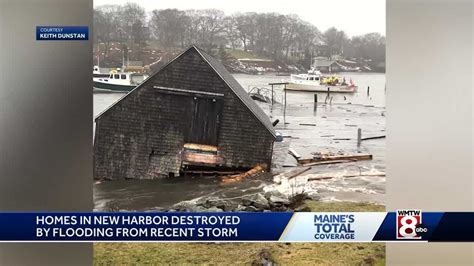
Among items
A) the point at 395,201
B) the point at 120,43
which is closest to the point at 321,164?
the point at 395,201

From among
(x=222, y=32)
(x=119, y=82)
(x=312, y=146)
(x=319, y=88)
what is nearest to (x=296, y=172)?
(x=312, y=146)

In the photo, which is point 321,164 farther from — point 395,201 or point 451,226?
point 451,226

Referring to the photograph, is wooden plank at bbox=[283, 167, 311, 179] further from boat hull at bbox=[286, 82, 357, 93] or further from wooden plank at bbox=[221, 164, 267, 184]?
boat hull at bbox=[286, 82, 357, 93]

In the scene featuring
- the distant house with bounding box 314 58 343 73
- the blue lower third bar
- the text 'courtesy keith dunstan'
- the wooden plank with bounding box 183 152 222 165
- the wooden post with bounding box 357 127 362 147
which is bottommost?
the text 'courtesy keith dunstan'

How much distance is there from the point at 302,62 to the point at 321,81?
180 mm

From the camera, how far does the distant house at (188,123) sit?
2.74m

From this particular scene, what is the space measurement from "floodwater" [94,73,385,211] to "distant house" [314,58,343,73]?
3.2 inches

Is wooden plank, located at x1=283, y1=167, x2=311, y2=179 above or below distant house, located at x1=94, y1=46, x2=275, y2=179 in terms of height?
below

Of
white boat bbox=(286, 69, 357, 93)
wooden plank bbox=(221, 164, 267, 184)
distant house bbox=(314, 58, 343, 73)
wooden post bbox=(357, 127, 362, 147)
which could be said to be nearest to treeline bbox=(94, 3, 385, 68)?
distant house bbox=(314, 58, 343, 73)

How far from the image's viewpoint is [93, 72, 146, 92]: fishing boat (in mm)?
2658

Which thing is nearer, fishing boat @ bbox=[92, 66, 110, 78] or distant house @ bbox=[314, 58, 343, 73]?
fishing boat @ bbox=[92, 66, 110, 78]

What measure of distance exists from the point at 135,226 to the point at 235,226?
2.09ft

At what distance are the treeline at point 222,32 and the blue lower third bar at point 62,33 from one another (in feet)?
0.26

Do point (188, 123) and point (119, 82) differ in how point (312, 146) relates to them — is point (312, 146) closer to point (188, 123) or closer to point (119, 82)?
point (188, 123)
